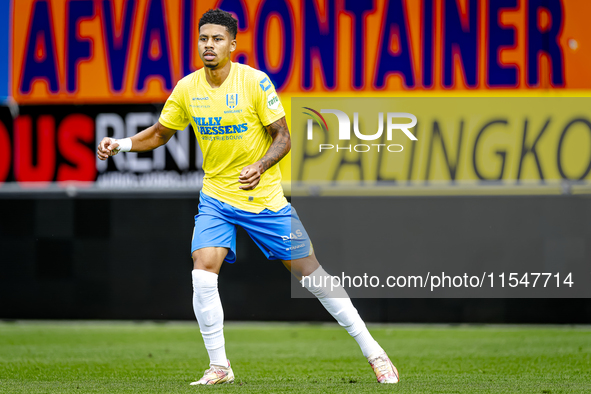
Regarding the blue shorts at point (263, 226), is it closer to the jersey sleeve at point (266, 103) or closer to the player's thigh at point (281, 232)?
the player's thigh at point (281, 232)

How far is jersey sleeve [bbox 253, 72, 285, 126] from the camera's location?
4512 mm

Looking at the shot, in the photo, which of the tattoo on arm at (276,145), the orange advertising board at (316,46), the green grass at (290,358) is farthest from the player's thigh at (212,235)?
the orange advertising board at (316,46)

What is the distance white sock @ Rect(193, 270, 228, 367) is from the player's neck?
1.02m

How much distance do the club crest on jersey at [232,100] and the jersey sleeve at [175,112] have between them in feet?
1.09

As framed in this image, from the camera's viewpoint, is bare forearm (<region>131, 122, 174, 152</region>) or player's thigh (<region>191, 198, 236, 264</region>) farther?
bare forearm (<region>131, 122, 174, 152</region>)

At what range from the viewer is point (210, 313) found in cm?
455

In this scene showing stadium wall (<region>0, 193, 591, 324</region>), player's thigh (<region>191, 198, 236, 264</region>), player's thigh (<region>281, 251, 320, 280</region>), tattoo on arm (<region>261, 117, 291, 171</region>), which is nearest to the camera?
tattoo on arm (<region>261, 117, 291, 171</region>)

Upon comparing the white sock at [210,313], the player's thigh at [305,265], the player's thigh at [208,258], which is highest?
the player's thigh at [208,258]

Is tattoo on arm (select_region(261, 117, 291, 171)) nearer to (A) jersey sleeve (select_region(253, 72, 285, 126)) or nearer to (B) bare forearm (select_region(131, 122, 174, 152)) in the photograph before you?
(A) jersey sleeve (select_region(253, 72, 285, 126))

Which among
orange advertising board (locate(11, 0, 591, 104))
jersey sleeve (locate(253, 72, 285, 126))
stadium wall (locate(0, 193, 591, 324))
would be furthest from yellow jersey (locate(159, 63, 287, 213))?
orange advertising board (locate(11, 0, 591, 104))

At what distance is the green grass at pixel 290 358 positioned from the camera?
178 inches

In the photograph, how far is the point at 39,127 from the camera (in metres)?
8.35

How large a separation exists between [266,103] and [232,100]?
18 centimetres

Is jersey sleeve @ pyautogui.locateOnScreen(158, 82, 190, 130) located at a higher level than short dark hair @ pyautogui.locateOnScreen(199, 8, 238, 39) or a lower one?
lower
